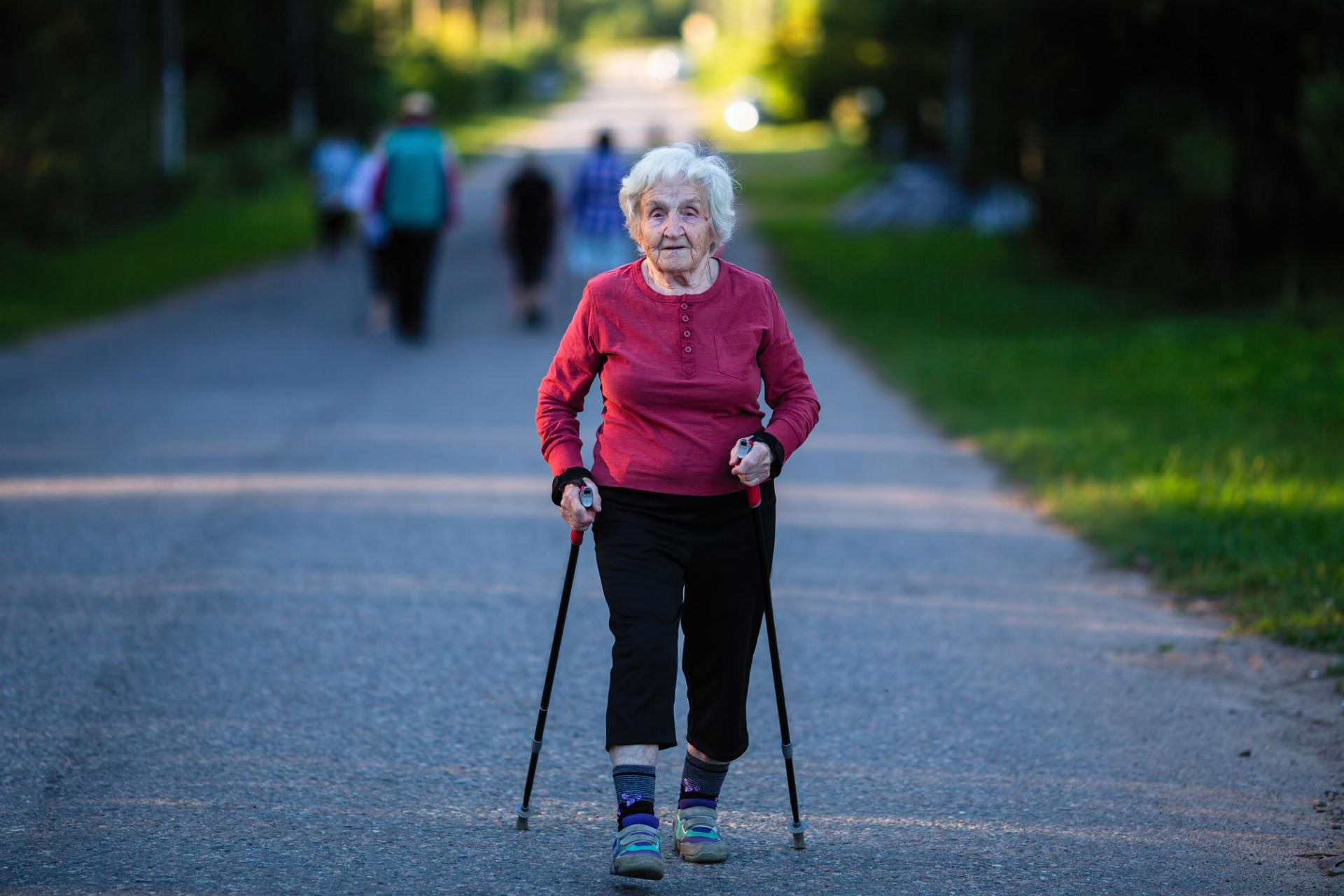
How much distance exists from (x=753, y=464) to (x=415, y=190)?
11.2 metres

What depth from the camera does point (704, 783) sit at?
4.22m

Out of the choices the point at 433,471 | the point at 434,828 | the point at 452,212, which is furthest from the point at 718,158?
the point at 452,212

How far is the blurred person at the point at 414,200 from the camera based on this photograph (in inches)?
575

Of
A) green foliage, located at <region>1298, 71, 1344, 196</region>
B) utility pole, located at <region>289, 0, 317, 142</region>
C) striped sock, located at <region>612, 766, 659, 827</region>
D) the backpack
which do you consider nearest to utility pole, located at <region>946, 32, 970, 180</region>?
the backpack

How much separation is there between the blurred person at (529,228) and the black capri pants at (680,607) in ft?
39.7

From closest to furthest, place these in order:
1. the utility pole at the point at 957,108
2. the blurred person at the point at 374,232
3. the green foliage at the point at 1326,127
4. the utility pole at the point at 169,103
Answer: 1. the green foliage at the point at 1326,127
2. the blurred person at the point at 374,232
3. the utility pole at the point at 957,108
4. the utility pole at the point at 169,103

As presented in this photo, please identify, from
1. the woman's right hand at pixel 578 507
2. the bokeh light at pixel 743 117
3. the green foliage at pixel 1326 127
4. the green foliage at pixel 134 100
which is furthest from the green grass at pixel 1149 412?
the bokeh light at pixel 743 117

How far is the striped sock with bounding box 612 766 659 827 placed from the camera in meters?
3.92

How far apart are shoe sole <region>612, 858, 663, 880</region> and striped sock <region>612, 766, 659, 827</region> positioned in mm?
106

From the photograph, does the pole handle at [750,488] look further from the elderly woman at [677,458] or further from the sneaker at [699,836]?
the sneaker at [699,836]

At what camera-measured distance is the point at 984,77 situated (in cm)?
1877

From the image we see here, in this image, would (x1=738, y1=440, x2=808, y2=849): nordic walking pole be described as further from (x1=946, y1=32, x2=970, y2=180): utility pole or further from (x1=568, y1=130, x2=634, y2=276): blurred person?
(x1=946, y1=32, x2=970, y2=180): utility pole

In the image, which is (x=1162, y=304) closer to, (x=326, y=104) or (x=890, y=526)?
(x=890, y=526)

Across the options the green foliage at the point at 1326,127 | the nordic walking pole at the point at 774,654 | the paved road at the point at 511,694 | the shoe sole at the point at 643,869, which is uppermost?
the green foliage at the point at 1326,127
